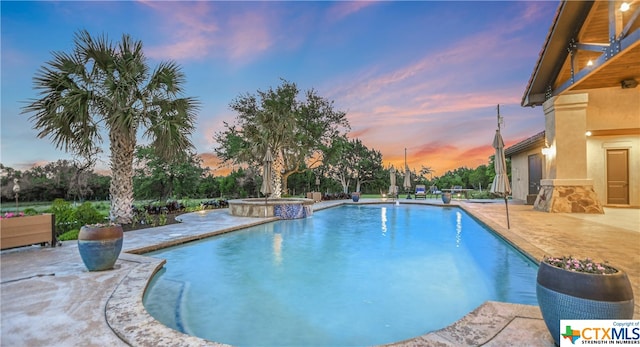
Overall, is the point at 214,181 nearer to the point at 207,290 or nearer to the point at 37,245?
the point at 37,245

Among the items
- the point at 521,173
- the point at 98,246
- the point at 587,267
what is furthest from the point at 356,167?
the point at 587,267

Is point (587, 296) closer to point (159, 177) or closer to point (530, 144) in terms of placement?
point (530, 144)

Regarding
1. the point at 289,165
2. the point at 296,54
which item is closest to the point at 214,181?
the point at 289,165

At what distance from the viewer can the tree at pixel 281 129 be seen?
16.0 metres

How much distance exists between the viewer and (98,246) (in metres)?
→ 4.03

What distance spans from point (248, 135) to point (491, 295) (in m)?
15.0

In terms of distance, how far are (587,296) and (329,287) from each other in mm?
3053

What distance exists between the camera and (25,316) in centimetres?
272

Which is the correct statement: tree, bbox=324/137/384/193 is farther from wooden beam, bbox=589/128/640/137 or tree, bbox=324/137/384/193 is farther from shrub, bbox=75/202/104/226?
shrub, bbox=75/202/104/226

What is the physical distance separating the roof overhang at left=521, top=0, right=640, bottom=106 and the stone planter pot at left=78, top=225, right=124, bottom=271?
8840mm

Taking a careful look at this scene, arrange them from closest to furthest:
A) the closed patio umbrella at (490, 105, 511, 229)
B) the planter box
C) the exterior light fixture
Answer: the exterior light fixture
the planter box
the closed patio umbrella at (490, 105, 511, 229)

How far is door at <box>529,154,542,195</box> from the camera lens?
551 inches

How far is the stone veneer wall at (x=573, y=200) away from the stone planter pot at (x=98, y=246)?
40.3 feet

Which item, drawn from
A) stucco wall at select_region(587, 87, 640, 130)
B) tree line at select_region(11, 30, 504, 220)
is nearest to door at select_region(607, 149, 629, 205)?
stucco wall at select_region(587, 87, 640, 130)
